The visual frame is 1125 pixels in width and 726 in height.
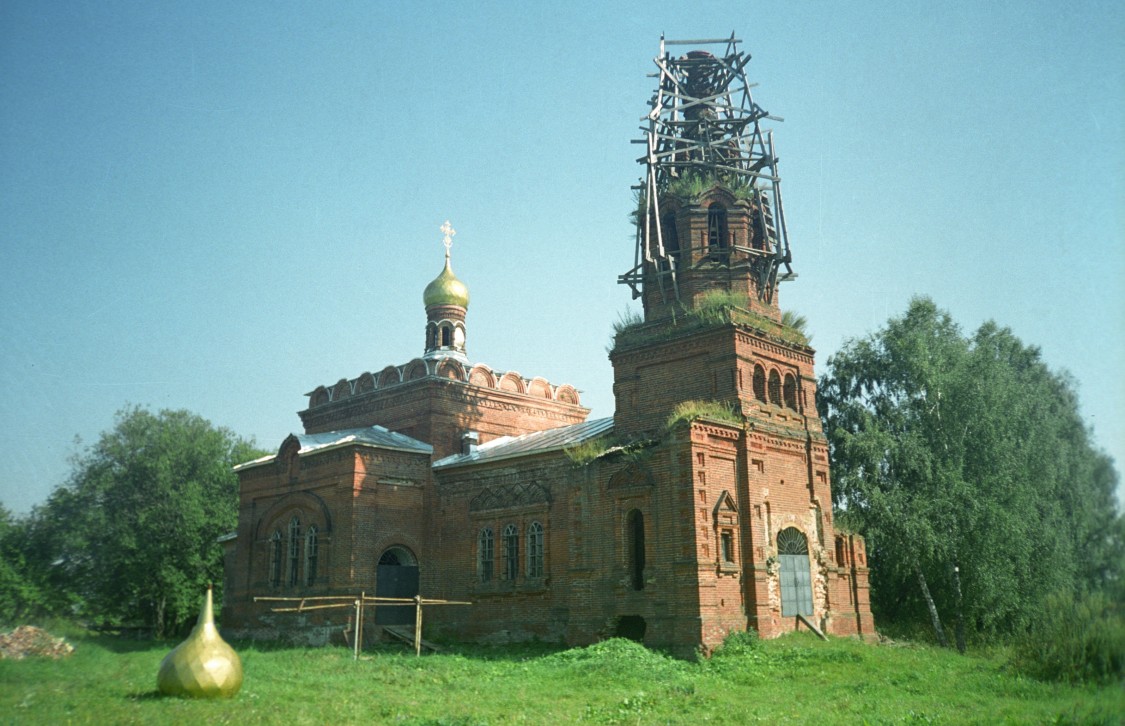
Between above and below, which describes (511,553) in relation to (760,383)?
below

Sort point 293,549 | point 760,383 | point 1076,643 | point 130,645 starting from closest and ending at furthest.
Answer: point 1076,643
point 760,383
point 293,549
point 130,645

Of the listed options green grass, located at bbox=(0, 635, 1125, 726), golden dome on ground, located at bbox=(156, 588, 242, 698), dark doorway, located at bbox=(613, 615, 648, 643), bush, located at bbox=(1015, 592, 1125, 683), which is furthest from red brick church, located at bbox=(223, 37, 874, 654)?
golden dome on ground, located at bbox=(156, 588, 242, 698)

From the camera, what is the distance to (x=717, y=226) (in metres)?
21.6

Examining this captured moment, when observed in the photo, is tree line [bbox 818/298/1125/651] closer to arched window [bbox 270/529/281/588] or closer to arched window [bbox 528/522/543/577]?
arched window [bbox 528/522/543/577]

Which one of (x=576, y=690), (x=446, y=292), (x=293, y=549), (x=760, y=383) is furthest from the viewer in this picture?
(x=446, y=292)

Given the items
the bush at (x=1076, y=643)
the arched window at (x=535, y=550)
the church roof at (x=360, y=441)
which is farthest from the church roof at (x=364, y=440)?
the bush at (x=1076, y=643)

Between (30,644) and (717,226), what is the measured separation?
1603 centimetres

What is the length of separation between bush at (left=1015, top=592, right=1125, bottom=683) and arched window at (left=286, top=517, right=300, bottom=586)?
17.0 metres

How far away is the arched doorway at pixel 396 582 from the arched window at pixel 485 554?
193cm

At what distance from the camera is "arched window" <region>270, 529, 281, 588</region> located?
24062mm

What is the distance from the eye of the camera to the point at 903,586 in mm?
25047

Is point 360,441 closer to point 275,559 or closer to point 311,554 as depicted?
point 311,554

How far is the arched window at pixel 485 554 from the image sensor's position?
2178 cm

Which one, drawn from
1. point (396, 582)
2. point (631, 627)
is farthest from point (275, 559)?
point (631, 627)
